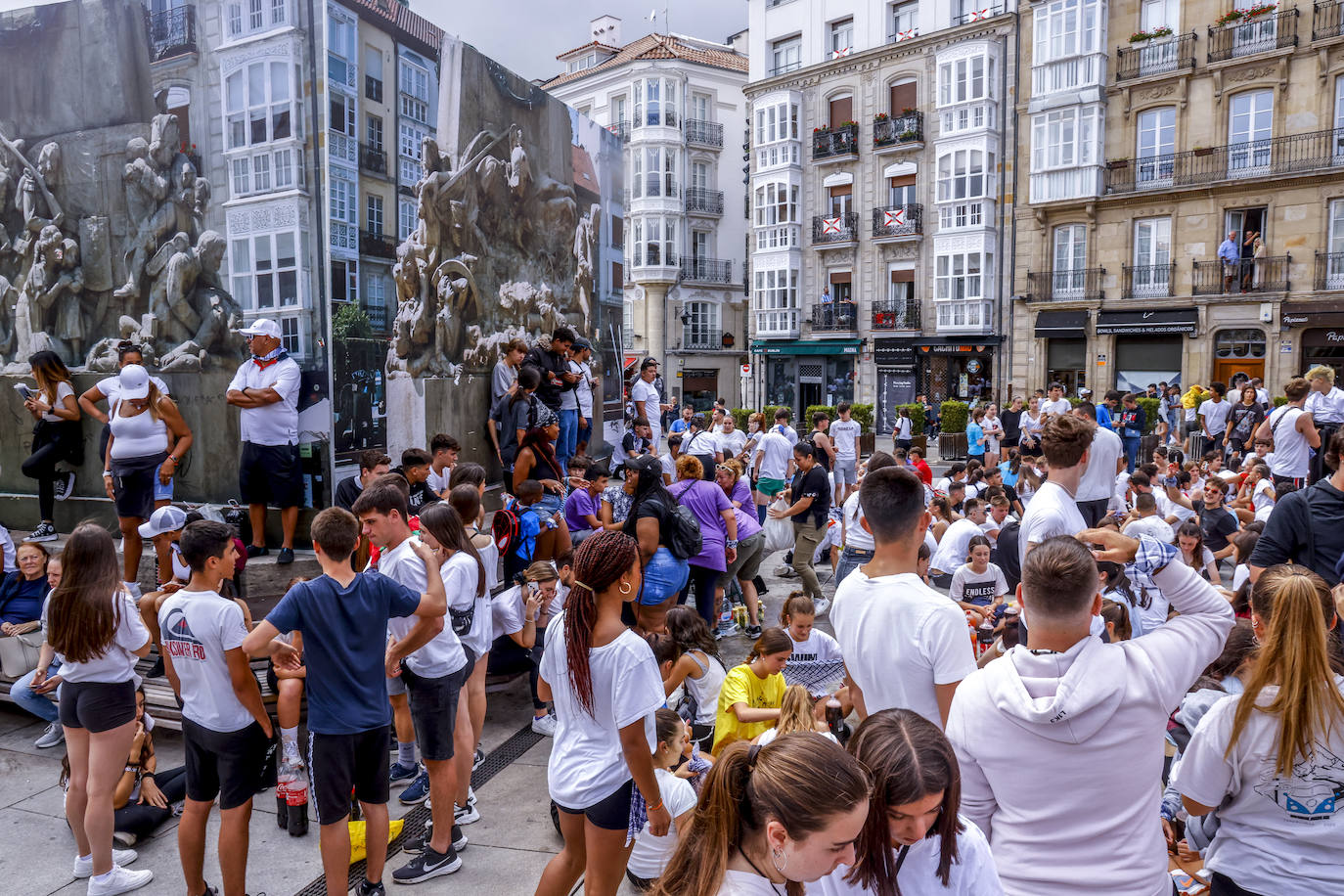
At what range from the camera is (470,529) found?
18.4ft

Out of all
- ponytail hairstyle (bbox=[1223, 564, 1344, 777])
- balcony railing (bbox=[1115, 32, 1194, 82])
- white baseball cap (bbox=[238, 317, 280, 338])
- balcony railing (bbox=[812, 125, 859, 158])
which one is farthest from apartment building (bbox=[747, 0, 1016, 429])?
ponytail hairstyle (bbox=[1223, 564, 1344, 777])

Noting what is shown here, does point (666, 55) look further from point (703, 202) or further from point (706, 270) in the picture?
point (706, 270)

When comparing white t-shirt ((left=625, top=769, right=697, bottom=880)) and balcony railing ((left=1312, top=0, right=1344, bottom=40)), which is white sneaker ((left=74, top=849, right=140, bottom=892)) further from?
balcony railing ((left=1312, top=0, right=1344, bottom=40))

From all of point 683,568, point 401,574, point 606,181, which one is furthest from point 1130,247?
point 401,574

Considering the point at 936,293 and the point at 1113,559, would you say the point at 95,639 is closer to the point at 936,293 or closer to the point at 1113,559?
the point at 1113,559

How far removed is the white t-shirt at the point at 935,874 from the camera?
80.6 inches

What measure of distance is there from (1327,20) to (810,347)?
1792cm

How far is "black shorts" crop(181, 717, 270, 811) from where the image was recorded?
12.9ft

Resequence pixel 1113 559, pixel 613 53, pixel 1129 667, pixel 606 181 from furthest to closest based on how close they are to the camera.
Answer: pixel 613 53, pixel 606 181, pixel 1113 559, pixel 1129 667

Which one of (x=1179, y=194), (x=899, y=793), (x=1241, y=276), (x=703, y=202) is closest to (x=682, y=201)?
(x=703, y=202)

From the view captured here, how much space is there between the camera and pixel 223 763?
156 inches

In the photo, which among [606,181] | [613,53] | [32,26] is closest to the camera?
[32,26]

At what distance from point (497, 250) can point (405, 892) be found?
8064 mm

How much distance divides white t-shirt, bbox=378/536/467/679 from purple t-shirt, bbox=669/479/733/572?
2.81 meters
